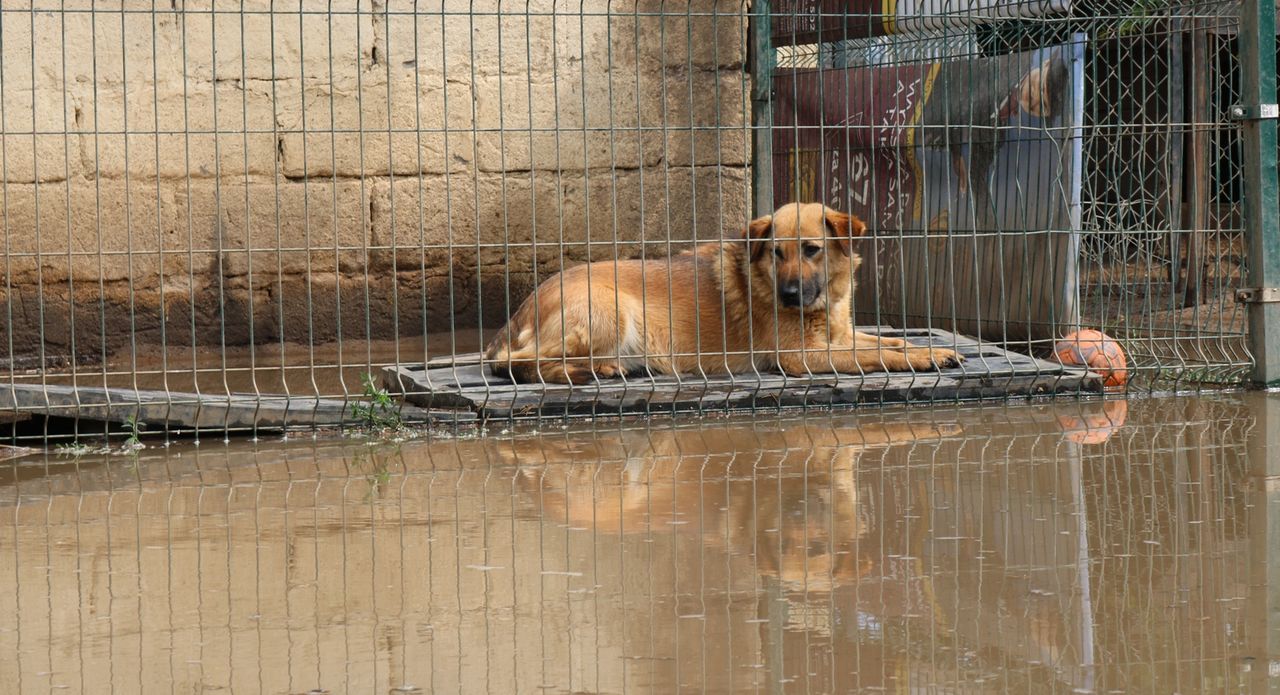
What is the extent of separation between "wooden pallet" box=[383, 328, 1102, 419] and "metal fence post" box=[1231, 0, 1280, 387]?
1.03 metres

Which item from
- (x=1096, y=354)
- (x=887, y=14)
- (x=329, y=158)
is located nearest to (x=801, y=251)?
(x=1096, y=354)

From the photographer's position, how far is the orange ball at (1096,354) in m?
8.59

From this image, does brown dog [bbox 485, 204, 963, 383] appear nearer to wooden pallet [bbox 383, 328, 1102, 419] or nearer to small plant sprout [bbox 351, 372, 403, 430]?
wooden pallet [bbox 383, 328, 1102, 419]

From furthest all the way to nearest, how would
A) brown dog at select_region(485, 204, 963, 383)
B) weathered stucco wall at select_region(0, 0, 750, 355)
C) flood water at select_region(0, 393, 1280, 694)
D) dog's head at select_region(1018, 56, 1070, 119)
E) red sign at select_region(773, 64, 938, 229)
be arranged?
red sign at select_region(773, 64, 938, 229) < weathered stucco wall at select_region(0, 0, 750, 355) < dog's head at select_region(1018, 56, 1070, 119) < brown dog at select_region(485, 204, 963, 383) < flood water at select_region(0, 393, 1280, 694)

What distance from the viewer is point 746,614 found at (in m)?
4.25

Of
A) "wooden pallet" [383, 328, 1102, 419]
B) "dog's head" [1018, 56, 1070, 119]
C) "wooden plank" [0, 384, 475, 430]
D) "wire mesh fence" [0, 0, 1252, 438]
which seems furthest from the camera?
"dog's head" [1018, 56, 1070, 119]

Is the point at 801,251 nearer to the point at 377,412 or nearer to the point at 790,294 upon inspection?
the point at 790,294

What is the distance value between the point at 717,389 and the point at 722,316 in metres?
0.63

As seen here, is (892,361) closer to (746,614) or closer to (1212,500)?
(1212,500)

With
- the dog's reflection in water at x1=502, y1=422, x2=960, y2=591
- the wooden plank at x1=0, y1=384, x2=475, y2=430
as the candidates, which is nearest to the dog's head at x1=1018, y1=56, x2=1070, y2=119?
the dog's reflection in water at x1=502, y1=422, x2=960, y2=591

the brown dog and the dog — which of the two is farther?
the dog

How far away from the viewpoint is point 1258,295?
859 cm

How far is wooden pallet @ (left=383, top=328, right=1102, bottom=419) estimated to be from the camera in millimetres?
7863

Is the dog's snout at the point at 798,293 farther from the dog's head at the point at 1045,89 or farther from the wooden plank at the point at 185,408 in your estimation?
the dog's head at the point at 1045,89
